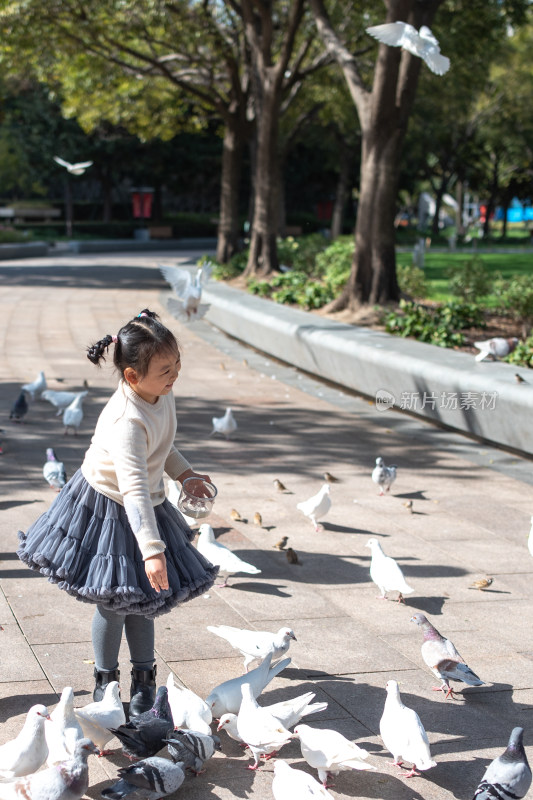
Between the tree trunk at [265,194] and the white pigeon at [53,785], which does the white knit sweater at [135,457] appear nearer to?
the white pigeon at [53,785]

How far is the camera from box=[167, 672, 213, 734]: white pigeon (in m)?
3.31

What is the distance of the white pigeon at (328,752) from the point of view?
309cm

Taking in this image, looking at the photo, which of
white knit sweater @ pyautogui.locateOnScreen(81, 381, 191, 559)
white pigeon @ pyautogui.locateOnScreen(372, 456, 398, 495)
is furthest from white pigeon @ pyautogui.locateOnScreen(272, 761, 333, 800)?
white pigeon @ pyautogui.locateOnScreen(372, 456, 398, 495)

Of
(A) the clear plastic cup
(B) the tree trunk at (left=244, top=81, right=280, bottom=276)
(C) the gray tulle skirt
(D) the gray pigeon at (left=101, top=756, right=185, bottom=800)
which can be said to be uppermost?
(B) the tree trunk at (left=244, top=81, right=280, bottom=276)

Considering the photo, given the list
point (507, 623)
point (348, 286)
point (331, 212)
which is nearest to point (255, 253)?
point (348, 286)

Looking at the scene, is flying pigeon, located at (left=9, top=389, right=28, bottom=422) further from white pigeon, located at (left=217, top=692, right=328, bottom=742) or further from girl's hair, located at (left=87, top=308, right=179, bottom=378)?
white pigeon, located at (left=217, top=692, right=328, bottom=742)

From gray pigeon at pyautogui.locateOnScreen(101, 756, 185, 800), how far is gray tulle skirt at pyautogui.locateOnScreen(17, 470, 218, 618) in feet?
1.77

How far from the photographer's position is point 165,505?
3559mm

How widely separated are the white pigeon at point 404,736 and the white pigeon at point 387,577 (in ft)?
4.72

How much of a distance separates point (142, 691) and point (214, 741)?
37 cm

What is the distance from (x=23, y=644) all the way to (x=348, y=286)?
1013cm

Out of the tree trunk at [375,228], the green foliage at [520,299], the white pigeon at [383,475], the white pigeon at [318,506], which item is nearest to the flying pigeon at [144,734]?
the white pigeon at [318,506]

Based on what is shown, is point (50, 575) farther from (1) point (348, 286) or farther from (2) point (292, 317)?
(1) point (348, 286)

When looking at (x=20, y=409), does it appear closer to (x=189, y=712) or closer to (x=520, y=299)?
(x=189, y=712)
